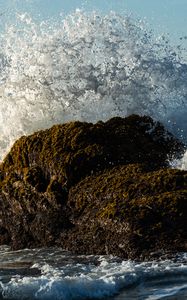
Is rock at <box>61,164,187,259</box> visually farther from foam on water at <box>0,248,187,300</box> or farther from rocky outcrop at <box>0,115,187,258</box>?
foam on water at <box>0,248,187,300</box>

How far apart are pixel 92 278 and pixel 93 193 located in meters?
1.66

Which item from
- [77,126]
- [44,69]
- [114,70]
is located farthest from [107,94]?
[77,126]

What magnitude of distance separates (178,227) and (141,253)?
0.44 metres

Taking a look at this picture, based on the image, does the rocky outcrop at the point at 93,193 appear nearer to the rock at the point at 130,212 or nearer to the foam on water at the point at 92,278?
the rock at the point at 130,212

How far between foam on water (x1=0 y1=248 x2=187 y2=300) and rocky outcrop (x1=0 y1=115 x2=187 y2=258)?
303 mm

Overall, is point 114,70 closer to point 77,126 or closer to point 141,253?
point 77,126

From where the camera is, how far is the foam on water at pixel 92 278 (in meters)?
5.42

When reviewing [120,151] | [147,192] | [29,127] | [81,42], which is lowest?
[147,192]

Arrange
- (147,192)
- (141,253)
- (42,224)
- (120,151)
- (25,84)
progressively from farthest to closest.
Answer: (25,84) → (120,151) → (42,224) → (147,192) → (141,253)

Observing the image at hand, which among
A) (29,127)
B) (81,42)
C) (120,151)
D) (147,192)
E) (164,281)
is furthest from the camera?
(81,42)

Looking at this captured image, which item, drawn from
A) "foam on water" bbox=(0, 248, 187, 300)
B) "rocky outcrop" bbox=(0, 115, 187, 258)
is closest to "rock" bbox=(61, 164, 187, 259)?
"rocky outcrop" bbox=(0, 115, 187, 258)

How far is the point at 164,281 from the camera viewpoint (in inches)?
223

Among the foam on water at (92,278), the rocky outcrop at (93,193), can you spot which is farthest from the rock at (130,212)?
the foam on water at (92,278)

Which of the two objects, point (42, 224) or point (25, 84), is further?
point (25, 84)
